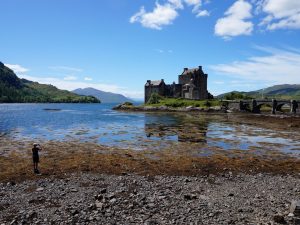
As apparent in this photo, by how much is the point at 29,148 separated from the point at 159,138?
71.4 feet

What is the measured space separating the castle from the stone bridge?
22944 mm

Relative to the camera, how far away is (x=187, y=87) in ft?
532

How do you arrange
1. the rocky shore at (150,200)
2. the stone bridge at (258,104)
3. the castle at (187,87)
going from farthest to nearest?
the castle at (187,87) → the stone bridge at (258,104) → the rocky shore at (150,200)

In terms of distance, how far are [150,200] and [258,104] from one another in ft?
397

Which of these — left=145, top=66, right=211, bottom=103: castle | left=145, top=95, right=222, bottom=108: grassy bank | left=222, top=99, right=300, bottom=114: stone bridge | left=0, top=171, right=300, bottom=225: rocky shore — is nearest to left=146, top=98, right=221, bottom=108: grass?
left=145, top=95, right=222, bottom=108: grassy bank

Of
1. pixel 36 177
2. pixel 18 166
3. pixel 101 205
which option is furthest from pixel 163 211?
pixel 18 166

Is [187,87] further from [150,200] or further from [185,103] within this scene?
[150,200]

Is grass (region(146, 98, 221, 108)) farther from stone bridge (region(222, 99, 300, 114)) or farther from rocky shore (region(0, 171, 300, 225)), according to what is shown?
rocky shore (region(0, 171, 300, 225))

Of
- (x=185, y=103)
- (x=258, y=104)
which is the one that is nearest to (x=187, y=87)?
(x=185, y=103)

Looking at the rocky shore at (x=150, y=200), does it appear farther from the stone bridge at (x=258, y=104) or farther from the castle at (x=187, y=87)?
the castle at (x=187, y=87)

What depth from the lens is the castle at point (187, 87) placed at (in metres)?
160

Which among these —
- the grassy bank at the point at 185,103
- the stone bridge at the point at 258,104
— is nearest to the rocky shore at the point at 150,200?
the stone bridge at the point at 258,104

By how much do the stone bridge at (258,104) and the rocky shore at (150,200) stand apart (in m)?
101

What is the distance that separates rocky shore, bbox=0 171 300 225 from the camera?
1609 centimetres
